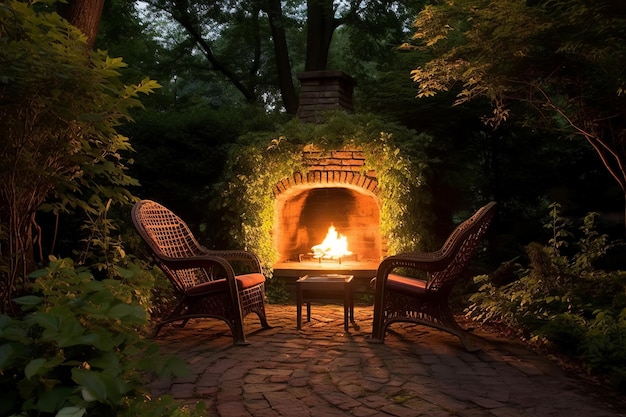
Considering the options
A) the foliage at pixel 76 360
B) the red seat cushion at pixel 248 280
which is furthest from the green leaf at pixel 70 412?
the red seat cushion at pixel 248 280

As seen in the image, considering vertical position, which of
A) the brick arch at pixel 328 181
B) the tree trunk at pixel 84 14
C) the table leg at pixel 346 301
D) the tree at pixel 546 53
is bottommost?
the table leg at pixel 346 301

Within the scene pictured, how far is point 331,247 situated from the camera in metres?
7.48

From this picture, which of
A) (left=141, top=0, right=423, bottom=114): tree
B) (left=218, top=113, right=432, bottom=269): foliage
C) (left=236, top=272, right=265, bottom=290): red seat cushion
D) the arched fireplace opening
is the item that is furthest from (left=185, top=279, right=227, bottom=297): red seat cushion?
(left=141, top=0, right=423, bottom=114): tree

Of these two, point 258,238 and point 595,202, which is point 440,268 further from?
point 595,202

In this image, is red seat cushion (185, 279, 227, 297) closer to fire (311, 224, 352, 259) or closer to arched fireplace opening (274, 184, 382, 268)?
fire (311, 224, 352, 259)

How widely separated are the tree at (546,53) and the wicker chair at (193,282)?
101 inches

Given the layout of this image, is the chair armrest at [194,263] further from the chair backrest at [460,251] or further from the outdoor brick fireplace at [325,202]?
the outdoor brick fireplace at [325,202]

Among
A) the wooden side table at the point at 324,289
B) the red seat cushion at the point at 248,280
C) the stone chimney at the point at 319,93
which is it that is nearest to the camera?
the red seat cushion at the point at 248,280

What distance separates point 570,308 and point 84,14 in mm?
4842

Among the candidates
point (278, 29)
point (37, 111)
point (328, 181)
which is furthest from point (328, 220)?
point (37, 111)

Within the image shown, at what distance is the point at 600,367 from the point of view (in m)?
3.81

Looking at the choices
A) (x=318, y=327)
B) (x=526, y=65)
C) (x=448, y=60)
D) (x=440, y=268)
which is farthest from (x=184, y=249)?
(x=526, y=65)

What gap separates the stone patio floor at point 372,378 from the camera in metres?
3.20

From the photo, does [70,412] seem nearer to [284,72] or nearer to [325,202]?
[325,202]
